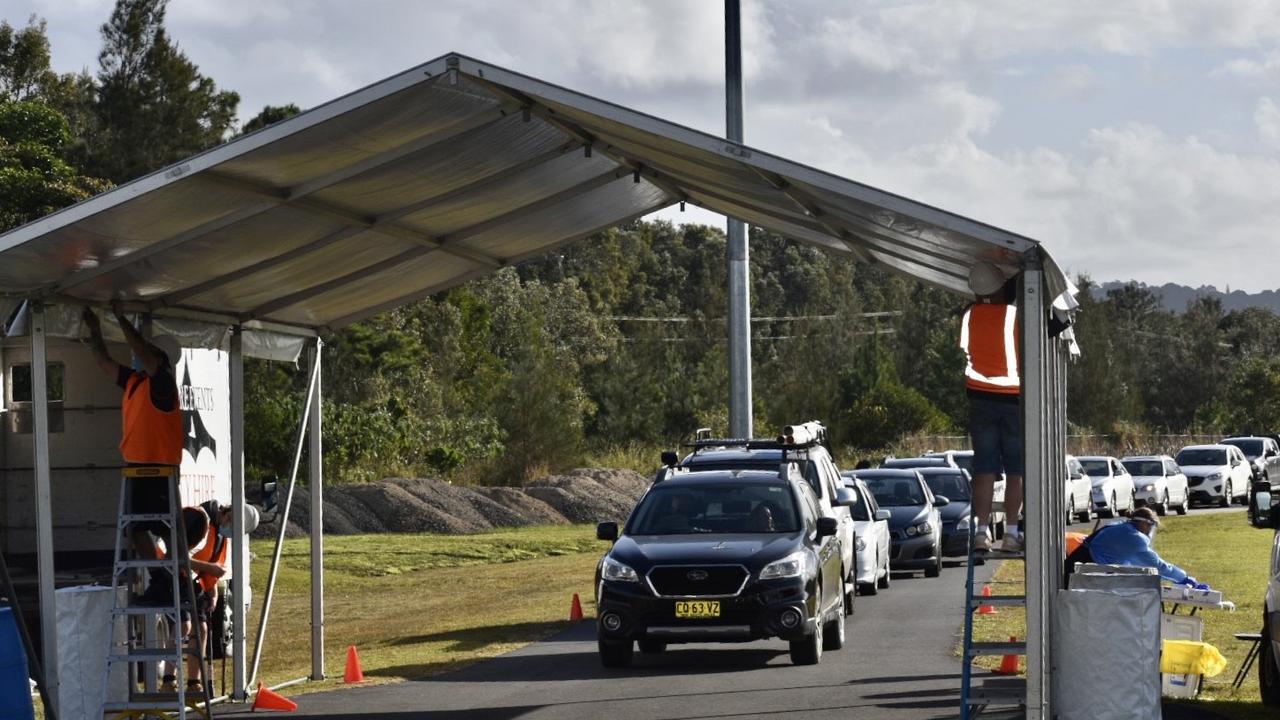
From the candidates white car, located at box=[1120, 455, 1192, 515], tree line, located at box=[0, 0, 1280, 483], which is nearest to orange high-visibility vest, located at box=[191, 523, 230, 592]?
tree line, located at box=[0, 0, 1280, 483]

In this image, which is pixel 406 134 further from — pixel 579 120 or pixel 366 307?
pixel 366 307

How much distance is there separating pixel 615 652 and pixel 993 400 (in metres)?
5.21

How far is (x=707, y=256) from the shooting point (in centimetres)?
11806

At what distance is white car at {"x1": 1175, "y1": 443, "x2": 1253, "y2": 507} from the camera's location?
5169cm

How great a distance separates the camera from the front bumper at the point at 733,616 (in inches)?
641

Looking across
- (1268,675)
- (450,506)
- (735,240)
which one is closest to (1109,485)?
(450,506)

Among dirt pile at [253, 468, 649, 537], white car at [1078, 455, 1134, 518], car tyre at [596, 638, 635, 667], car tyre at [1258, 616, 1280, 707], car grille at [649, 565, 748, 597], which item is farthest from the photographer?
white car at [1078, 455, 1134, 518]

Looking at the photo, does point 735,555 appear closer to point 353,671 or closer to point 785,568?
point 785,568

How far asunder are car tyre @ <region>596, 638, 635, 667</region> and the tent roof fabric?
3539 millimetres

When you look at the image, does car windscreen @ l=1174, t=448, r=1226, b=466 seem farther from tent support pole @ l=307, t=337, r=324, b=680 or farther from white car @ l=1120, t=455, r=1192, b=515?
tent support pole @ l=307, t=337, r=324, b=680

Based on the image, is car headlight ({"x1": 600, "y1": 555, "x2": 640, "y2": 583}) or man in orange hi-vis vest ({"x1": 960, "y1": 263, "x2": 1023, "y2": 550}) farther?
car headlight ({"x1": 600, "y1": 555, "x2": 640, "y2": 583})

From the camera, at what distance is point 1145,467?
4919 cm

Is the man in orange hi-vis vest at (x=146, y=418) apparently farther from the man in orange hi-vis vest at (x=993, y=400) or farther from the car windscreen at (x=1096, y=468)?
the car windscreen at (x=1096, y=468)

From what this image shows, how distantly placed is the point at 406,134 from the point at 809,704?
5.29 metres
